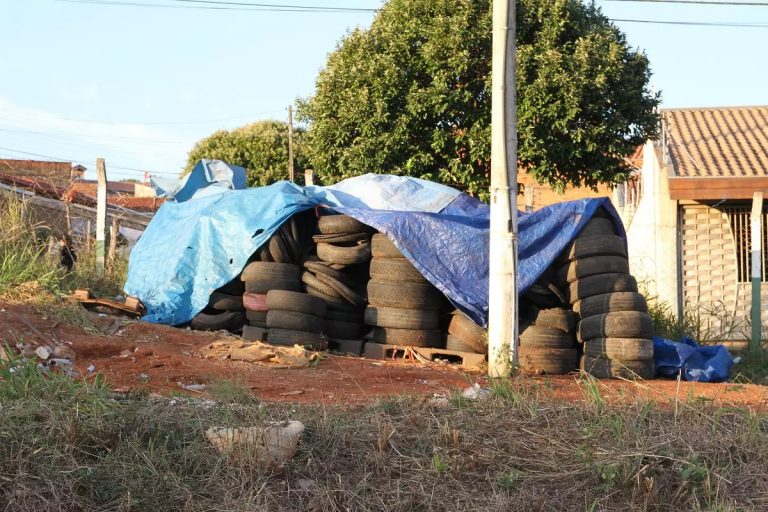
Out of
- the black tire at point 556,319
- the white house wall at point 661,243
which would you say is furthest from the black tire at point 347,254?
the white house wall at point 661,243

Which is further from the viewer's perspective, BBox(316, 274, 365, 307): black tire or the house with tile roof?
the house with tile roof

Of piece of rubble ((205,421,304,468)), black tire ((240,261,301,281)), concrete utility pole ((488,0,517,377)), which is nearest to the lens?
piece of rubble ((205,421,304,468))

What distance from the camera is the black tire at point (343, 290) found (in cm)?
995

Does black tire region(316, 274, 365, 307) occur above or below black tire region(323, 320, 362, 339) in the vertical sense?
above

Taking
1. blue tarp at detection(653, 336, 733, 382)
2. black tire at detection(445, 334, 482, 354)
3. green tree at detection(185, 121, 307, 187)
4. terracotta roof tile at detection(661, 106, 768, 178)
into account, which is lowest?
blue tarp at detection(653, 336, 733, 382)

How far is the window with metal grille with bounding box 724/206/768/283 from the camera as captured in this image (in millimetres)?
15727

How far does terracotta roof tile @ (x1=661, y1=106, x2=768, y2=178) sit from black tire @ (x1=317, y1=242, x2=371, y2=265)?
762cm

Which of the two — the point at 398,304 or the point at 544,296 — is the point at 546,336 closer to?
the point at 544,296

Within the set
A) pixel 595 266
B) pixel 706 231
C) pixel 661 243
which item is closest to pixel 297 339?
pixel 595 266

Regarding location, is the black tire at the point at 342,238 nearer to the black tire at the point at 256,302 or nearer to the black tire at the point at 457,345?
the black tire at the point at 256,302

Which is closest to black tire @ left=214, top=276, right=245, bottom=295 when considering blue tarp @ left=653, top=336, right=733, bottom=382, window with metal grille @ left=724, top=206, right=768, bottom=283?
blue tarp @ left=653, top=336, right=733, bottom=382

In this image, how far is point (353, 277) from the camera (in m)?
10.4

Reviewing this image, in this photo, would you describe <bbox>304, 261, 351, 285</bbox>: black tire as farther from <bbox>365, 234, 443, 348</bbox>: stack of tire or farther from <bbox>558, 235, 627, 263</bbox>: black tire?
<bbox>558, 235, 627, 263</bbox>: black tire

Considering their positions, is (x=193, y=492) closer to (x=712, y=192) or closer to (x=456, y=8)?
(x=456, y=8)
